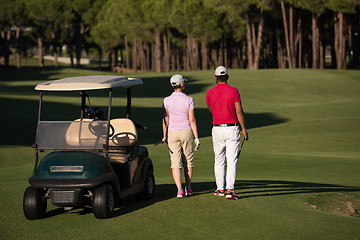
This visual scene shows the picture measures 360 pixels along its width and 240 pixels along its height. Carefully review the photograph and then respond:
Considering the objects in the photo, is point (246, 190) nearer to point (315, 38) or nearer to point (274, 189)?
point (274, 189)

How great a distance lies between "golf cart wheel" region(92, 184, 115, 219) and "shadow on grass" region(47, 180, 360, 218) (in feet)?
1.26

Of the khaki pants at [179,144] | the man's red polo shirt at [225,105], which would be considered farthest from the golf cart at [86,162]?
the man's red polo shirt at [225,105]

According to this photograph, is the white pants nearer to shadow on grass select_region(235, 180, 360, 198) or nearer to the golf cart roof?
shadow on grass select_region(235, 180, 360, 198)

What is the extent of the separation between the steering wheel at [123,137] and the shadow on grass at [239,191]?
105 cm

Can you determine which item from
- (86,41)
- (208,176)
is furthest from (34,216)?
(86,41)

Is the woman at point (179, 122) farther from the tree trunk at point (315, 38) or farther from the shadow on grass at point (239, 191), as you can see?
the tree trunk at point (315, 38)

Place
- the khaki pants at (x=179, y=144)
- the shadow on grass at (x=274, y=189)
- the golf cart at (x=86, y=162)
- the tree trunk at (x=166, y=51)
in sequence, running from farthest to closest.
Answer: the tree trunk at (x=166, y=51) < the shadow on grass at (x=274, y=189) < the khaki pants at (x=179, y=144) < the golf cart at (x=86, y=162)

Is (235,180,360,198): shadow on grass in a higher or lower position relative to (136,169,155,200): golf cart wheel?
lower

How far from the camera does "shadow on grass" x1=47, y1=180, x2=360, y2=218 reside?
361 inches

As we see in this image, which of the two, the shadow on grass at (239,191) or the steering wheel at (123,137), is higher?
the steering wheel at (123,137)

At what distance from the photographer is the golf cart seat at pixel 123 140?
918cm

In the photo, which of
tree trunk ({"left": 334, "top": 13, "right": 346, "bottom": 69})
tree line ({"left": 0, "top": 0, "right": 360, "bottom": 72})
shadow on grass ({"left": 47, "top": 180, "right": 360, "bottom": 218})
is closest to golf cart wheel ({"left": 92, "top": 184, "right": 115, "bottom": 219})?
shadow on grass ({"left": 47, "top": 180, "right": 360, "bottom": 218})

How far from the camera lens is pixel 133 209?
906 cm

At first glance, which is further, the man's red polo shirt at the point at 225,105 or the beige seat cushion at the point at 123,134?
the man's red polo shirt at the point at 225,105
